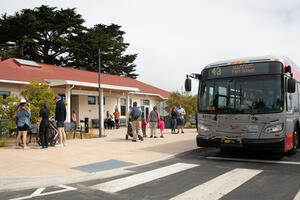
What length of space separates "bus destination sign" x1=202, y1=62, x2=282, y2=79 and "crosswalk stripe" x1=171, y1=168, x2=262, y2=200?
2.86m

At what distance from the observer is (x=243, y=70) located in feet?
26.6

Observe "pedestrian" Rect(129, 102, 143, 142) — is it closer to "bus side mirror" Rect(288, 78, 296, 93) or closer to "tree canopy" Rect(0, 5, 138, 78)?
"bus side mirror" Rect(288, 78, 296, 93)

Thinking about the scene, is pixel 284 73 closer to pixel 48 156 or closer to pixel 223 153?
pixel 223 153

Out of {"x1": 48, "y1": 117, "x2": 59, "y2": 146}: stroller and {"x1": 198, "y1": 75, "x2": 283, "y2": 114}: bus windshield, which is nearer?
{"x1": 198, "y1": 75, "x2": 283, "y2": 114}: bus windshield

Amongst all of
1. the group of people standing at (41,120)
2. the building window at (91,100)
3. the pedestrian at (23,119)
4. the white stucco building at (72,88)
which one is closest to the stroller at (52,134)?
the group of people standing at (41,120)

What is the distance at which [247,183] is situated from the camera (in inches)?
217

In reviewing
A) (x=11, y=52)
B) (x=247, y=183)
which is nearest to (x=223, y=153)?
(x=247, y=183)

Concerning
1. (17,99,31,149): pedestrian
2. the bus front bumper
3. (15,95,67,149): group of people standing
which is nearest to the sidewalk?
(15,95,67,149): group of people standing

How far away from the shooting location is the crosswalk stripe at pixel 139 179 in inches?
209

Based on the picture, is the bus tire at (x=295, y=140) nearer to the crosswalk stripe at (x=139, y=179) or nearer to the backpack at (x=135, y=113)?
the crosswalk stripe at (x=139, y=179)

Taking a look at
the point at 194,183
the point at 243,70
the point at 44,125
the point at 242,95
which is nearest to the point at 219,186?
the point at 194,183

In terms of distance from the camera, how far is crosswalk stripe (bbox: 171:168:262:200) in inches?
184

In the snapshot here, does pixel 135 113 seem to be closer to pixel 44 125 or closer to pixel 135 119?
pixel 135 119

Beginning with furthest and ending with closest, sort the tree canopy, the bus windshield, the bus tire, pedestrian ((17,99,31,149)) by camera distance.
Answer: the tree canopy
pedestrian ((17,99,31,149))
the bus tire
the bus windshield
